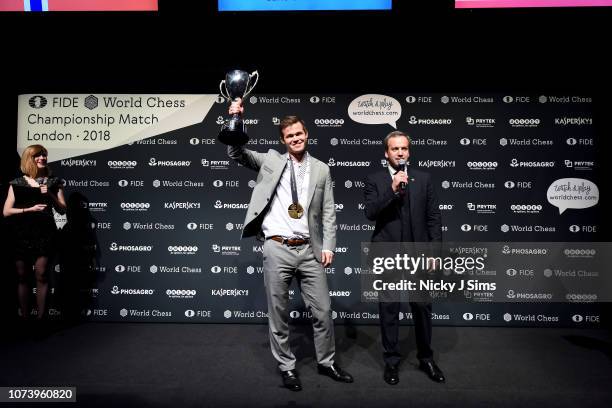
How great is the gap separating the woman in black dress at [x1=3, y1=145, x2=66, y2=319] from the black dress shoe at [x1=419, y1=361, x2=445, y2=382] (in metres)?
3.23

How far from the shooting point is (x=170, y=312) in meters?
4.20

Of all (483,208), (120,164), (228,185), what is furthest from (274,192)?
(483,208)

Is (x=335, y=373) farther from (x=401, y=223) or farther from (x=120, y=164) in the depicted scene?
(x=120, y=164)

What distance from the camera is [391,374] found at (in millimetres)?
2807

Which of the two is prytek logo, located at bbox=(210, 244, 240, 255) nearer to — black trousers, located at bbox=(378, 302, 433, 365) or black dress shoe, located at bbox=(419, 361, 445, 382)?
black trousers, located at bbox=(378, 302, 433, 365)

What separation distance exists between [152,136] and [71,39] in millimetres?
1148

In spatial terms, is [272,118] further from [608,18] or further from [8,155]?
[608,18]

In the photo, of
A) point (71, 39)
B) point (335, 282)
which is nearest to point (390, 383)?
point (335, 282)

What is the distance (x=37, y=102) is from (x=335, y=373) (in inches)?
151

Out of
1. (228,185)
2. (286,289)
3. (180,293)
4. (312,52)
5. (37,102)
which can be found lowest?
(180,293)

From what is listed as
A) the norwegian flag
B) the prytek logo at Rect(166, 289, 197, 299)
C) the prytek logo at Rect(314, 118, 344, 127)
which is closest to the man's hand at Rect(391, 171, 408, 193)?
the prytek logo at Rect(314, 118, 344, 127)

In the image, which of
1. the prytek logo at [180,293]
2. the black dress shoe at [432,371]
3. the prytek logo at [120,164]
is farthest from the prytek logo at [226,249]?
the black dress shoe at [432,371]

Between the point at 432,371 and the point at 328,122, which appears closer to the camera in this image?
the point at 432,371

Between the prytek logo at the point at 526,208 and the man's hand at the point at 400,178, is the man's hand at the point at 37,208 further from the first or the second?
the prytek logo at the point at 526,208
